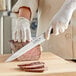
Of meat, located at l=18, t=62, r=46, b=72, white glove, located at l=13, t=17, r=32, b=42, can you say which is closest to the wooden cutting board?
meat, located at l=18, t=62, r=46, b=72

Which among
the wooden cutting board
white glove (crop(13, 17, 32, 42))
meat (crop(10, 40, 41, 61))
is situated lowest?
the wooden cutting board

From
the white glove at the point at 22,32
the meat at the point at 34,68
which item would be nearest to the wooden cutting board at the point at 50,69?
the meat at the point at 34,68

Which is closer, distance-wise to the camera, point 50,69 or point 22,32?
point 50,69

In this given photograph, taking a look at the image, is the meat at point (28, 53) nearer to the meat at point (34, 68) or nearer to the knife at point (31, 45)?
the knife at point (31, 45)

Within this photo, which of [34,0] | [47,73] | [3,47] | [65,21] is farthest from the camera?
[3,47]

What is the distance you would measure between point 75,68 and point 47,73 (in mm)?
138

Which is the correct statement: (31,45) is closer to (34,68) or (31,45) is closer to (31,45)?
(31,45)

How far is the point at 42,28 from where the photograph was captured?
1.28 metres

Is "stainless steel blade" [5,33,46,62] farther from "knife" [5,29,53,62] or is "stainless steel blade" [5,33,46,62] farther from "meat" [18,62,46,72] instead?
"meat" [18,62,46,72]

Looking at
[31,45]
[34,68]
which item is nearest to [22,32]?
[31,45]

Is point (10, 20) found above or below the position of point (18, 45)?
above

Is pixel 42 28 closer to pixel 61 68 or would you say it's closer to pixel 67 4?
pixel 67 4

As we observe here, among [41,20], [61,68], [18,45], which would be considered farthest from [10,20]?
[61,68]

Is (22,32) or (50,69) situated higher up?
(22,32)
